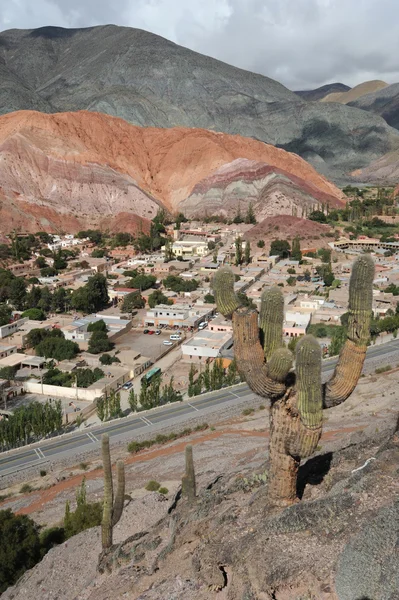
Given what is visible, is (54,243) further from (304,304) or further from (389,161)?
(389,161)

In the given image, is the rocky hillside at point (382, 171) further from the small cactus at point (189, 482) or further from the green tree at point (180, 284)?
the small cactus at point (189, 482)

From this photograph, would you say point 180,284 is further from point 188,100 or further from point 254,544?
point 188,100

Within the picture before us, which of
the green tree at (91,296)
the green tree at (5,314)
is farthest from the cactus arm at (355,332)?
the green tree at (91,296)

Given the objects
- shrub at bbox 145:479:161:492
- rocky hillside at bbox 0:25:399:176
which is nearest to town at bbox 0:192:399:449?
shrub at bbox 145:479:161:492

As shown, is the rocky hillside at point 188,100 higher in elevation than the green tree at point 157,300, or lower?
higher

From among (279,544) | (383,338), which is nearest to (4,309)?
(383,338)

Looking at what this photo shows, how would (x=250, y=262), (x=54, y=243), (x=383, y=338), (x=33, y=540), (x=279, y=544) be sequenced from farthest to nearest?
(x=54, y=243), (x=250, y=262), (x=383, y=338), (x=33, y=540), (x=279, y=544)
